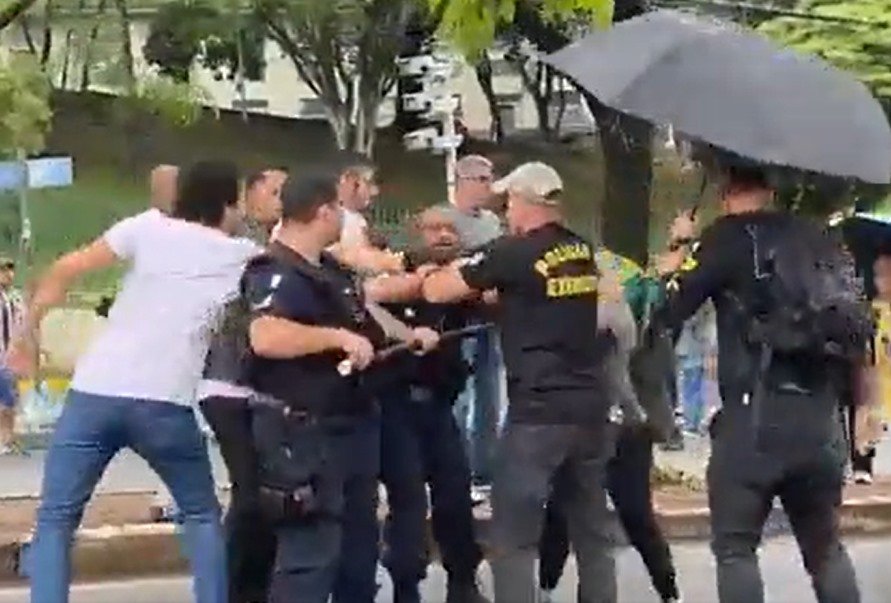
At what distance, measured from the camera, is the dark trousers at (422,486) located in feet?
25.6

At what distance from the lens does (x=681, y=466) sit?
12.4 metres

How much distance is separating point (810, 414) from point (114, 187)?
29092mm

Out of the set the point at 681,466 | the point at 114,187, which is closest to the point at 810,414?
the point at 681,466

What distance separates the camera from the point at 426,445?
7.99m

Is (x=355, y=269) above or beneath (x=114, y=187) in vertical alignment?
above

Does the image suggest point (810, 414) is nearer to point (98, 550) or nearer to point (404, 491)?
point (404, 491)

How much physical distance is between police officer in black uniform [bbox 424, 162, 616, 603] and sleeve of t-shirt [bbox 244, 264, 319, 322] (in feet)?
Result: 2.37

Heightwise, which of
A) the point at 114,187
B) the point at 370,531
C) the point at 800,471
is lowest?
the point at 114,187

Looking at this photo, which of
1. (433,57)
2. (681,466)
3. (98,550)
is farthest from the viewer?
(433,57)

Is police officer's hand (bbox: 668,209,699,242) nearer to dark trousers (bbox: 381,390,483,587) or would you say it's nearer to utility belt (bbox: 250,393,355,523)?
dark trousers (bbox: 381,390,483,587)

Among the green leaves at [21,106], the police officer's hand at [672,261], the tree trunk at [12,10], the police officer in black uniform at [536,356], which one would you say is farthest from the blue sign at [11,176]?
the police officer in black uniform at [536,356]

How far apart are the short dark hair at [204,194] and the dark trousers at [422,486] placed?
3.66ft

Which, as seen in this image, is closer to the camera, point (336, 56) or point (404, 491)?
point (404, 491)

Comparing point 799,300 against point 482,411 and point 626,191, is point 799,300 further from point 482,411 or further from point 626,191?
point 626,191
